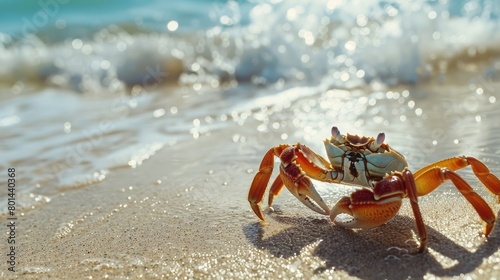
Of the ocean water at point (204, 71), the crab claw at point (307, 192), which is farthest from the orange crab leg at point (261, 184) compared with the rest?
the ocean water at point (204, 71)

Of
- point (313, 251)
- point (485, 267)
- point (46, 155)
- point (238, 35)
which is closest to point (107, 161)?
point (46, 155)

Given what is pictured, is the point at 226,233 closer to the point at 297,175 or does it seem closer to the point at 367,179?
the point at 297,175

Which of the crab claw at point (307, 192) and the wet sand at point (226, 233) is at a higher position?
the crab claw at point (307, 192)

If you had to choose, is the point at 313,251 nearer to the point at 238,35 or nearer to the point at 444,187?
the point at 444,187

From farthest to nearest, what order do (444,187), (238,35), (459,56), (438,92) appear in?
(238,35) < (459,56) < (438,92) < (444,187)

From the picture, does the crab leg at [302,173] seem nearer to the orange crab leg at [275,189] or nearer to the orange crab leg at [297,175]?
the orange crab leg at [297,175]

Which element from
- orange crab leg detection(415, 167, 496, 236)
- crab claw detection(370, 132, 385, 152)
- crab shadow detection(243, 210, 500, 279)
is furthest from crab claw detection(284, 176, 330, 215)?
orange crab leg detection(415, 167, 496, 236)

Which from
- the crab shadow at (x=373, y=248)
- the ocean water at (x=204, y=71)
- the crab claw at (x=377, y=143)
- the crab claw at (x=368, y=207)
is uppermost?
the ocean water at (x=204, y=71)

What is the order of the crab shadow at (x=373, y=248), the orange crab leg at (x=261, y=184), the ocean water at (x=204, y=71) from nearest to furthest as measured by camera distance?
the crab shadow at (x=373, y=248) → the orange crab leg at (x=261, y=184) → the ocean water at (x=204, y=71)
